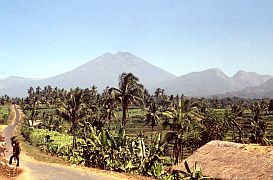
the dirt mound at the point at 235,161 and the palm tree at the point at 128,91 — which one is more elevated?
the palm tree at the point at 128,91

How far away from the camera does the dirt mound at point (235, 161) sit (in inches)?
682

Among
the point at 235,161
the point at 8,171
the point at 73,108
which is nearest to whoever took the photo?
the point at 235,161

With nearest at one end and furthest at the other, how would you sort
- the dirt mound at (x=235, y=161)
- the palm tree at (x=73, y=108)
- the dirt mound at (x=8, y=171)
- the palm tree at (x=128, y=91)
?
1. the dirt mound at (x=235, y=161)
2. the dirt mound at (x=8, y=171)
3. the palm tree at (x=128, y=91)
4. the palm tree at (x=73, y=108)

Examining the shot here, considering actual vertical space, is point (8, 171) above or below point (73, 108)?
below

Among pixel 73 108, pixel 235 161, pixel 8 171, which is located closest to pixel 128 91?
pixel 73 108

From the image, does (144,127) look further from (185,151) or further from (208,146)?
(208,146)

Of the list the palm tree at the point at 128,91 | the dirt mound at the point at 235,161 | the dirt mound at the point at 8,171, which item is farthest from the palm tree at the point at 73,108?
the dirt mound at the point at 235,161

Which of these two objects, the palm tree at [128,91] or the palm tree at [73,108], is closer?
the palm tree at [128,91]

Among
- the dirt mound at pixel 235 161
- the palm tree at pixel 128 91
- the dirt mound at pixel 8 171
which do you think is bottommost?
the dirt mound at pixel 8 171

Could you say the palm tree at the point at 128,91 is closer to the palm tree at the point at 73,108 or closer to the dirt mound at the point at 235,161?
the palm tree at the point at 73,108

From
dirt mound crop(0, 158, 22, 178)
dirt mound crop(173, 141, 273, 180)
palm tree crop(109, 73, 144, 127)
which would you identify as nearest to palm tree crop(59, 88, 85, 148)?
palm tree crop(109, 73, 144, 127)

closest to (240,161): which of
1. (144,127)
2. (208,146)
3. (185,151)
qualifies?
Result: (208,146)

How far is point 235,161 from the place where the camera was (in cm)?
1906

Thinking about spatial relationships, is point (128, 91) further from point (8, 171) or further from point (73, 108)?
point (8, 171)
